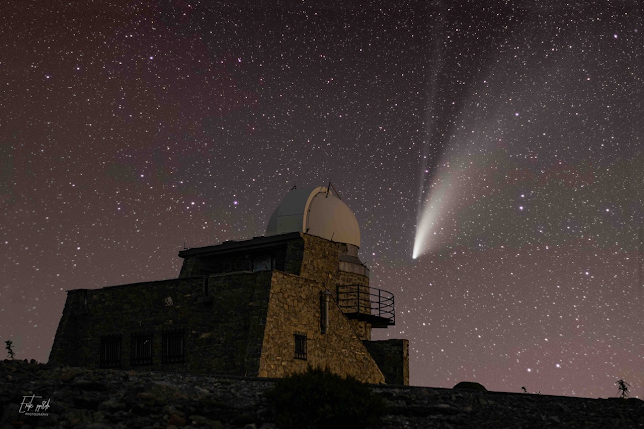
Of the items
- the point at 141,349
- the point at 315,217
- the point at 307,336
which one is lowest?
the point at 141,349

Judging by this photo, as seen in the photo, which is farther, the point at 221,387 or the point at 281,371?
the point at 281,371

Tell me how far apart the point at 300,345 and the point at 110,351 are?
8065 millimetres

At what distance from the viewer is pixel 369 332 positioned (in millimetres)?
40281

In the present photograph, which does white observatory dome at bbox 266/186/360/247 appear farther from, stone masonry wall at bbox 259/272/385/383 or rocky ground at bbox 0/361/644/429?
rocky ground at bbox 0/361/644/429

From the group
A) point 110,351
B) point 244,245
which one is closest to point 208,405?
point 110,351

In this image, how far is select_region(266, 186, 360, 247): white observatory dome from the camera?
131ft

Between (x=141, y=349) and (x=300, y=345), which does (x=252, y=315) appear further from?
(x=141, y=349)

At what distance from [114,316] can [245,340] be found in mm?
7011

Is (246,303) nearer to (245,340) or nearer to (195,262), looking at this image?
(245,340)

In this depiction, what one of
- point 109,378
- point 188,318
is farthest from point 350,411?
point 188,318

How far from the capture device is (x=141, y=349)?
106 ft

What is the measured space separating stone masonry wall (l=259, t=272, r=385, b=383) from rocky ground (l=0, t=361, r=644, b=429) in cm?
1040

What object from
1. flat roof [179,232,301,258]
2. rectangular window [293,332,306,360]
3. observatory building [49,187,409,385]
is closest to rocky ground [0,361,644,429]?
observatory building [49,187,409,385]

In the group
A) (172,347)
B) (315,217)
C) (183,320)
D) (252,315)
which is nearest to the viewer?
(252,315)
